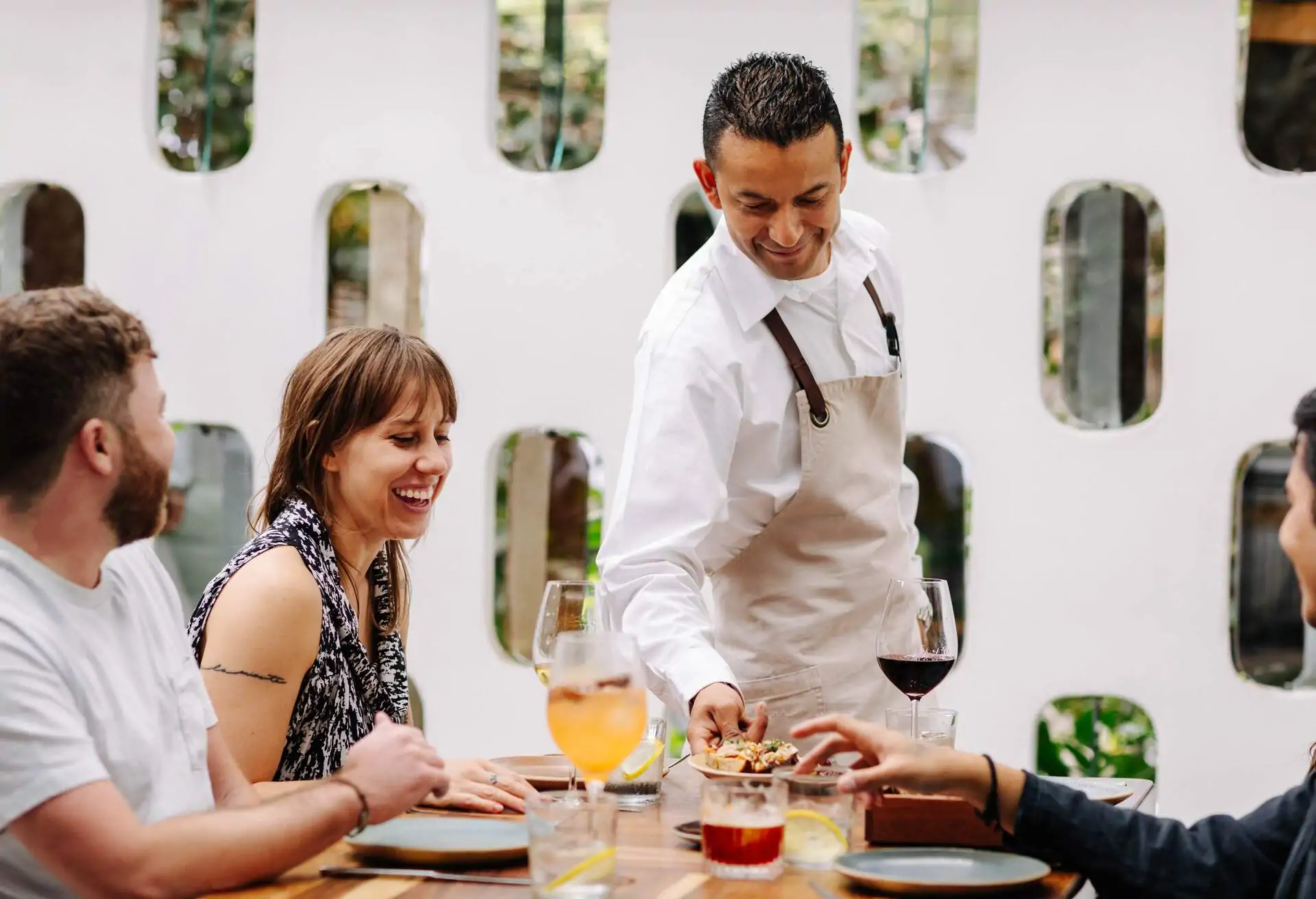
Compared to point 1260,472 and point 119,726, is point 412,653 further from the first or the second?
point 119,726

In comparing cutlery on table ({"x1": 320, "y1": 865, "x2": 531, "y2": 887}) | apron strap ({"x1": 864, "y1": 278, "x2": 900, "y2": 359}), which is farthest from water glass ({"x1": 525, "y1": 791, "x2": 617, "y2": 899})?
apron strap ({"x1": 864, "y1": 278, "x2": 900, "y2": 359})

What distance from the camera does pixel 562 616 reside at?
6.23ft

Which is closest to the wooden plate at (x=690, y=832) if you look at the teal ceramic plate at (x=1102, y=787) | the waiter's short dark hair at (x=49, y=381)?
the teal ceramic plate at (x=1102, y=787)

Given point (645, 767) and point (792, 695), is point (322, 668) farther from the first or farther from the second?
point (792, 695)

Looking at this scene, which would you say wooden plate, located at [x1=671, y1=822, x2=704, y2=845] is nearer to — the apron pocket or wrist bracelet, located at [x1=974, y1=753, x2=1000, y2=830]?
wrist bracelet, located at [x1=974, y1=753, x2=1000, y2=830]

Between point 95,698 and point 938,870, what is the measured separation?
860mm

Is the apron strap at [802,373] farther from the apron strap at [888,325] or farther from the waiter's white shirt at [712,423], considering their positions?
the apron strap at [888,325]

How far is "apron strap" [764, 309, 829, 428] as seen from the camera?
8.68 ft

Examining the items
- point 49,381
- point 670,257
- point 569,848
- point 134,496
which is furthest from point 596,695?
point 670,257

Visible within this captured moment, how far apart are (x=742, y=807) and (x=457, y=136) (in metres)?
2.75

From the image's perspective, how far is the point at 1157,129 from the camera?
363 centimetres

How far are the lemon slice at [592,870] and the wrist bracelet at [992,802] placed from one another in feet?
1.39

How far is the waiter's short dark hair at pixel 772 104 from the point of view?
7.91 feet

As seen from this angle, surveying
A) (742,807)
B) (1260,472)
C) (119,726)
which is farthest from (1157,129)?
(119,726)
